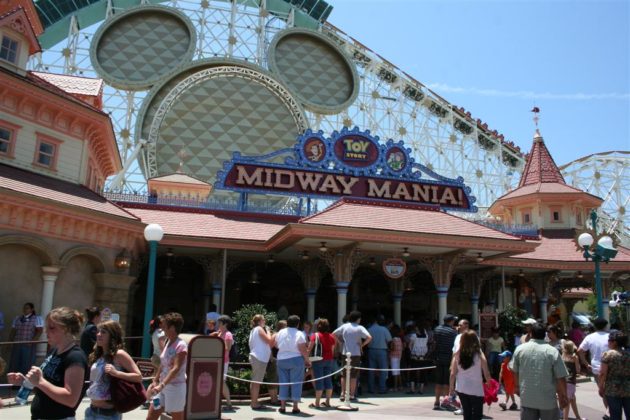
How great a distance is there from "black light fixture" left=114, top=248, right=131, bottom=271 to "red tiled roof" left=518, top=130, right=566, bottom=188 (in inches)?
811

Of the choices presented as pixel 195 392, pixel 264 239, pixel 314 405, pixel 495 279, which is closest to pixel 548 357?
pixel 195 392

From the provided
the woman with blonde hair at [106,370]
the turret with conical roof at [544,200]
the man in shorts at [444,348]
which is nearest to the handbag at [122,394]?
the woman with blonde hair at [106,370]

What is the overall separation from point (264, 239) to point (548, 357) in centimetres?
1159

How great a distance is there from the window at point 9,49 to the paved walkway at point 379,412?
9961 mm

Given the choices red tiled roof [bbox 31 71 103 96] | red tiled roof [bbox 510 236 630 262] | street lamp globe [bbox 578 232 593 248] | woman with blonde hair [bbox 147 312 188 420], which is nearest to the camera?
woman with blonde hair [bbox 147 312 188 420]

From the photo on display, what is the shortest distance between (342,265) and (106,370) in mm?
11716

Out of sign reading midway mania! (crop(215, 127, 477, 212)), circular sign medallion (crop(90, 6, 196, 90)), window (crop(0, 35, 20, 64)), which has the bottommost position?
sign reading midway mania! (crop(215, 127, 477, 212))

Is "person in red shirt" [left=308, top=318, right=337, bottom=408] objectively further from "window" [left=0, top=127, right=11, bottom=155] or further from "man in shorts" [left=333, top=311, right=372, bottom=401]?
"window" [left=0, top=127, right=11, bottom=155]

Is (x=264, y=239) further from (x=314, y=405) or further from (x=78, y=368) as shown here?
(x=78, y=368)

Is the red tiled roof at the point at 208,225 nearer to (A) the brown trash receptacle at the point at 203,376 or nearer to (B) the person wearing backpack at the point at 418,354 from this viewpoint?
(B) the person wearing backpack at the point at 418,354

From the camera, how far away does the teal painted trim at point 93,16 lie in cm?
4525

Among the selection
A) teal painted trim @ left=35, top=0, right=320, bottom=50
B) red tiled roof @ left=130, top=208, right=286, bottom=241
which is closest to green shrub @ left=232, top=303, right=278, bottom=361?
red tiled roof @ left=130, top=208, right=286, bottom=241

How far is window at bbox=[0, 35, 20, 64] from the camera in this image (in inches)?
605

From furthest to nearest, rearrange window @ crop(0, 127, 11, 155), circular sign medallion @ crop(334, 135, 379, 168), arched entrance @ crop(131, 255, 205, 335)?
arched entrance @ crop(131, 255, 205, 335) < circular sign medallion @ crop(334, 135, 379, 168) < window @ crop(0, 127, 11, 155)
